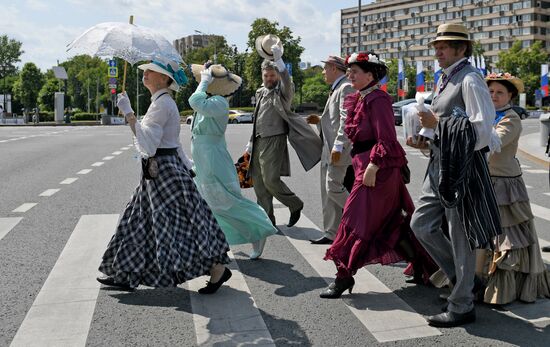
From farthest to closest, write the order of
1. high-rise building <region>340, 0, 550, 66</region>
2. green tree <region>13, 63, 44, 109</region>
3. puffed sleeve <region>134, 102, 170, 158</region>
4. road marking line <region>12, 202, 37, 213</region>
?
high-rise building <region>340, 0, 550, 66</region> → green tree <region>13, 63, 44, 109</region> → road marking line <region>12, 202, 37, 213</region> → puffed sleeve <region>134, 102, 170, 158</region>

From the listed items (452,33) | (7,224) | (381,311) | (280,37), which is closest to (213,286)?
(381,311)

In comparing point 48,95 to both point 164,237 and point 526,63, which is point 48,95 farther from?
point 164,237

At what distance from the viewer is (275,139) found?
6.94 metres

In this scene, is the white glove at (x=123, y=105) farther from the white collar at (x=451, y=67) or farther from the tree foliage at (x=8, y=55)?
the tree foliage at (x=8, y=55)

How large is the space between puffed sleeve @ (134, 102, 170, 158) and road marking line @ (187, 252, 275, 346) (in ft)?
3.68

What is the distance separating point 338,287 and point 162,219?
4.36ft

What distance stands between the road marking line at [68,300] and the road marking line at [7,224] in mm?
822

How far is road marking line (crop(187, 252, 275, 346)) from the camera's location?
12.7 feet

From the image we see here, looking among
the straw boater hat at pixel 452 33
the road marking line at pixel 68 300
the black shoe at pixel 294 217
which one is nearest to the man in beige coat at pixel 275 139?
the black shoe at pixel 294 217

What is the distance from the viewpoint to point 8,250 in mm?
6246

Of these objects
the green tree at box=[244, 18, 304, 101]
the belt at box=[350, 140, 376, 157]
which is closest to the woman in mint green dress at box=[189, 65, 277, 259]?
the belt at box=[350, 140, 376, 157]

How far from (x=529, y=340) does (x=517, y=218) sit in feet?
3.33

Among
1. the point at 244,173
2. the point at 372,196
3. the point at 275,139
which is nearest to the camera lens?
the point at 372,196

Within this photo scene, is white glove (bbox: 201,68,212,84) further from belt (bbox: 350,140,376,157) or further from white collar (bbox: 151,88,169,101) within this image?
belt (bbox: 350,140,376,157)
